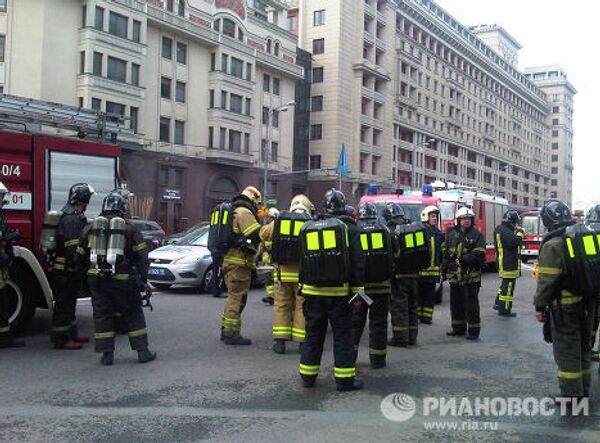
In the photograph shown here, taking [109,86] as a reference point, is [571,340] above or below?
below

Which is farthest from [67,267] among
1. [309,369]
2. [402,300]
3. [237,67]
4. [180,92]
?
[237,67]

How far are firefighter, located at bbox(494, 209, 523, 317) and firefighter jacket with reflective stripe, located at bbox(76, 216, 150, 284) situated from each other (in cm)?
696

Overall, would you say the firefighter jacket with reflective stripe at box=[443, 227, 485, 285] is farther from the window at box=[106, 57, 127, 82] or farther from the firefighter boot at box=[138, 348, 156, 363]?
the window at box=[106, 57, 127, 82]

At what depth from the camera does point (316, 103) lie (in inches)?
2307

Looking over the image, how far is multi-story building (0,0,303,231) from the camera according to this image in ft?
110

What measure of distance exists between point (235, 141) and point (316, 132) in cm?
1494

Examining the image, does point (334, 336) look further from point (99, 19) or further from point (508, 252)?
point (99, 19)

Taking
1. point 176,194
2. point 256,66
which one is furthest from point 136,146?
point 256,66

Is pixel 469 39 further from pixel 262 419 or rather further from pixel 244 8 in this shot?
pixel 262 419

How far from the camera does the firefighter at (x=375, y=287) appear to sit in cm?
631

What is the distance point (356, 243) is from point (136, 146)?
110ft

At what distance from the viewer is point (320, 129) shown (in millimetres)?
58062

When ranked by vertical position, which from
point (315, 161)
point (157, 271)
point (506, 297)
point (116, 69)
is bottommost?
point (506, 297)

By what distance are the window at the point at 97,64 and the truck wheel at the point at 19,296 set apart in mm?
30299
